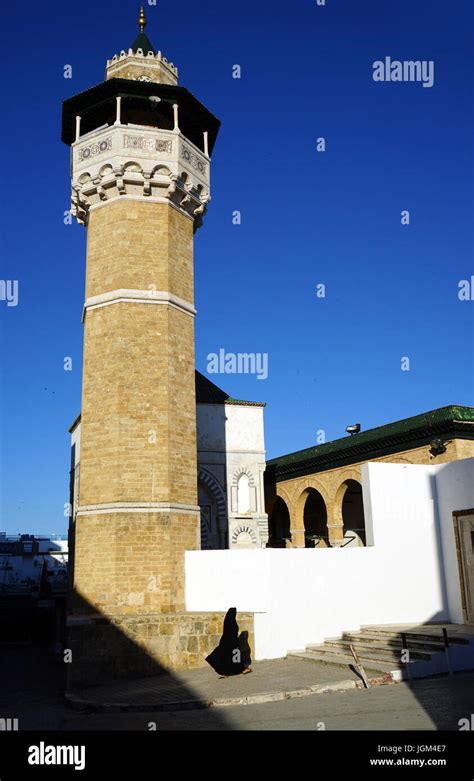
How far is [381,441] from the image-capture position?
72.2 ft

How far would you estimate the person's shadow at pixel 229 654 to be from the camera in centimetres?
1147

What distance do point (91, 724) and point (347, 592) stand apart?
6.11 meters

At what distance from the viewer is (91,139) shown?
15.5 m

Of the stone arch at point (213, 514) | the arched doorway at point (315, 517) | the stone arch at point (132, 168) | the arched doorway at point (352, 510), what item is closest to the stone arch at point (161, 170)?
the stone arch at point (132, 168)

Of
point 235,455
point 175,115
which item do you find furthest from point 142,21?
point 235,455

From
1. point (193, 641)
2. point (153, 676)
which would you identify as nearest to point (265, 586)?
point (193, 641)

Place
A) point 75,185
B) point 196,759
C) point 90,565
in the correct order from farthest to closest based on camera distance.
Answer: point 75,185 → point 90,565 → point 196,759

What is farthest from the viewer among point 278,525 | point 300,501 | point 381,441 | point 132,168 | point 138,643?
point 278,525

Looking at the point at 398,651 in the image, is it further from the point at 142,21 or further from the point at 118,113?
the point at 142,21

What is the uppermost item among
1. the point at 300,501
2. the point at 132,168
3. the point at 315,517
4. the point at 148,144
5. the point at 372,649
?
the point at 148,144

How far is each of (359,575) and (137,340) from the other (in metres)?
6.64

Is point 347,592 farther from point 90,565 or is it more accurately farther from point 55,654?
point 55,654

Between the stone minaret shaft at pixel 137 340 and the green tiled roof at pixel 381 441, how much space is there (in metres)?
8.47

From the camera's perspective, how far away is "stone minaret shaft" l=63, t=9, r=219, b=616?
43.1ft
